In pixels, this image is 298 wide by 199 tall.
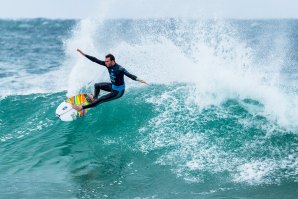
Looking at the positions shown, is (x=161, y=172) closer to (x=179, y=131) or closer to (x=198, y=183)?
(x=198, y=183)

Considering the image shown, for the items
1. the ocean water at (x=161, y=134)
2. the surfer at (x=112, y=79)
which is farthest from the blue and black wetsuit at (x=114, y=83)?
the ocean water at (x=161, y=134)

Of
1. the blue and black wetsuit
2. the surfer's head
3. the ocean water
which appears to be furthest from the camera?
the blue and black wetsuit

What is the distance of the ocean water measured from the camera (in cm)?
1017

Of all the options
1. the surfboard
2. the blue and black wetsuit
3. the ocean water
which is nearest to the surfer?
the blue and black wetsuit

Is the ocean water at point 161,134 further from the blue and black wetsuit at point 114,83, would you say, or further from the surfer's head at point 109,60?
the surfer's head at point 109,60

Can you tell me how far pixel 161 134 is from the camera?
1270cm

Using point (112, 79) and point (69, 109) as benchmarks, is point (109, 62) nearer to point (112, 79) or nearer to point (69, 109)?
point (112, 79)

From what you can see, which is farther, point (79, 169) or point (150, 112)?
point (150, 112)

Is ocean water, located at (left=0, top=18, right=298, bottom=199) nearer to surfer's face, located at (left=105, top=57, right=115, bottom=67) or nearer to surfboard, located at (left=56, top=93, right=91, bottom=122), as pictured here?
surfboard, located at (left=56, top=93, right=91, bottom=122)

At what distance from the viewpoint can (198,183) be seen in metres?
10.2

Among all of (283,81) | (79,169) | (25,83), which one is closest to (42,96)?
(25,83)

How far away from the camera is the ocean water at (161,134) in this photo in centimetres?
1017

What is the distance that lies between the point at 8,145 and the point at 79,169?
10.5 ft

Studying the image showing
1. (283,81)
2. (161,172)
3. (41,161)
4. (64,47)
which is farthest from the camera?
(64,47)
